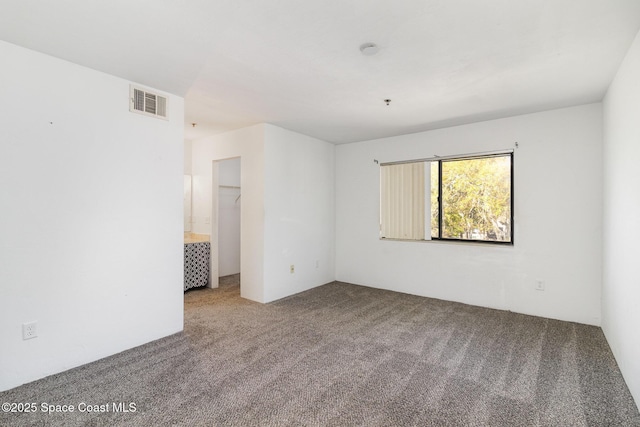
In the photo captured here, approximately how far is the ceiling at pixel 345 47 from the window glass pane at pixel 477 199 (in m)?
0.93

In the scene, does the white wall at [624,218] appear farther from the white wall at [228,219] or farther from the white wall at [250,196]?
the white wall at [228,219]

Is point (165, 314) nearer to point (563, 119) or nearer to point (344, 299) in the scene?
point (344, 299)

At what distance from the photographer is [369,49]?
2.22 metres

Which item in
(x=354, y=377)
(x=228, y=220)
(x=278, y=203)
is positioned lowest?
Answer: (x=354, y=377)

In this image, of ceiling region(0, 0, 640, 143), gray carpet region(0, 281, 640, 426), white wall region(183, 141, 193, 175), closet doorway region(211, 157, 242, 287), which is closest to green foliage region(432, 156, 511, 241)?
ceiling region(0, 0, 640, 143)

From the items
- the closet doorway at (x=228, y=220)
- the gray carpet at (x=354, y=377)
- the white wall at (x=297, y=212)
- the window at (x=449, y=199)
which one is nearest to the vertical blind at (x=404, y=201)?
the window at (x=449, y=199)

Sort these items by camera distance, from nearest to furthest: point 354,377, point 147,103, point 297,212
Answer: point 354,377
point 147,103
point 297,212

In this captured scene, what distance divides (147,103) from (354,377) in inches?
118

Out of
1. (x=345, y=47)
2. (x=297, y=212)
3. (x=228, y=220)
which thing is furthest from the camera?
(x=228, y=220)

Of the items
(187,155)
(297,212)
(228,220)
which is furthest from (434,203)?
(187,155)

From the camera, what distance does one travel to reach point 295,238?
4688mm

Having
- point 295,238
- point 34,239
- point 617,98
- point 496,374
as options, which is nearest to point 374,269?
point 295,238

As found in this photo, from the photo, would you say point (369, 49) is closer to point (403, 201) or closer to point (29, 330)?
point (403, 201)

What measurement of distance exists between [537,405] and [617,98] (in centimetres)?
250
